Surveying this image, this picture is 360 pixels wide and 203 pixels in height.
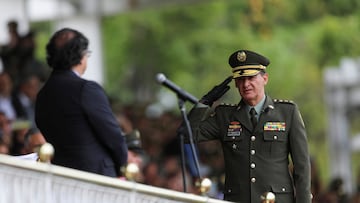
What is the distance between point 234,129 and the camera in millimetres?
8477

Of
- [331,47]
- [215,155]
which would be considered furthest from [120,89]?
[215,155]

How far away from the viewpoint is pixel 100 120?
340 inches

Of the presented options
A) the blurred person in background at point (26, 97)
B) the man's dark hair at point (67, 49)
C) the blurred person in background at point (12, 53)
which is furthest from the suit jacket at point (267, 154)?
the blurred person in background at point (12, 53)

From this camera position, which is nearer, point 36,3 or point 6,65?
point 6,65

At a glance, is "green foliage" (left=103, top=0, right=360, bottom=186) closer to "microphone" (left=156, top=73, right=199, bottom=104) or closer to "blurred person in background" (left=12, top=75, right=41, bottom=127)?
"blurred person in background" (left=12, top=75, right=41, bottom=127)

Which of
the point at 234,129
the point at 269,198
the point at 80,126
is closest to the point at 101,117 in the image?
the point at 80,126

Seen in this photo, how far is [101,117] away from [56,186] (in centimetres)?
181

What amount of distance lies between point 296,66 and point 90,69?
11.8 m

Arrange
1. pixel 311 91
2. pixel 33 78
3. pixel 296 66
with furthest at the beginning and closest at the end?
pixel 311 91
pixel 296 66
pixel 33 78

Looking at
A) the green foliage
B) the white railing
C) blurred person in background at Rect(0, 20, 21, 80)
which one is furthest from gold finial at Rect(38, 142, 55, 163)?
the green foliage

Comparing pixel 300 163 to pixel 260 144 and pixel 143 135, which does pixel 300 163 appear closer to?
pixel 260 144

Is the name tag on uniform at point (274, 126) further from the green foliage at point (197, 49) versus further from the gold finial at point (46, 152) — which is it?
the green foliage at point (197, 49)

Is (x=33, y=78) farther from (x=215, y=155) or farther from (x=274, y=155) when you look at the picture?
(x=274, y=155)

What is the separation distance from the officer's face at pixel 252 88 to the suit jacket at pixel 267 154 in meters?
0.09
